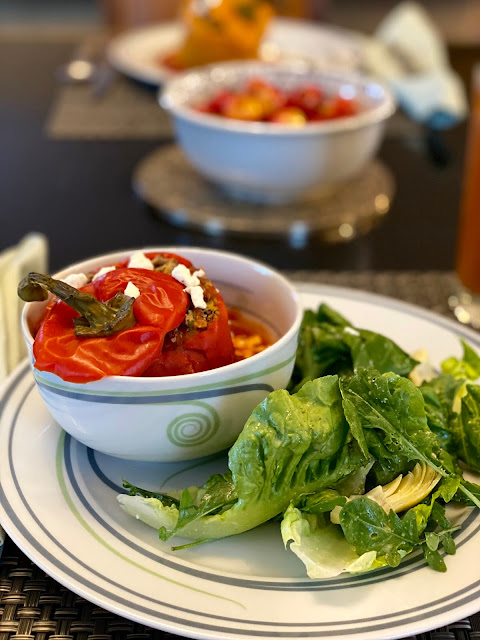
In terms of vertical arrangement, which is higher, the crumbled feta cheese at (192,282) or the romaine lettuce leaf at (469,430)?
the crumbled feta cheese at (192,282)

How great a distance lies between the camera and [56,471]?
818mm

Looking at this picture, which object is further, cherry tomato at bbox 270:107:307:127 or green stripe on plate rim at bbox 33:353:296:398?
cherry tomato at bbox 270:107:307:127

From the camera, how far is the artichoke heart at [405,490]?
2.47 ft

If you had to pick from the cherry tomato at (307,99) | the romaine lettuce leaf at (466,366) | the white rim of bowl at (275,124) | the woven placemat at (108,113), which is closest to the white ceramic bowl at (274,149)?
the white rim of bowl at (275,124)

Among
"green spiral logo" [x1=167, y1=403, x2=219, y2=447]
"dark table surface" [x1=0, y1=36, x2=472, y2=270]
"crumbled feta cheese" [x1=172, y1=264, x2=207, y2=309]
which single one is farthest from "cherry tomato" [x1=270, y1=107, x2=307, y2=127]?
"green spiral logo" [x1=167, y1=403, x2=219, y2=447]

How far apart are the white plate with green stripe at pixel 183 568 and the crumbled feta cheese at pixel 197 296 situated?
173 mm

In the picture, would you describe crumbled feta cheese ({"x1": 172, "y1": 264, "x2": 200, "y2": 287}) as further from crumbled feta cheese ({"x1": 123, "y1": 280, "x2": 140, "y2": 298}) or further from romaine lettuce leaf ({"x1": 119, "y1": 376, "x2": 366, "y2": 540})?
romaine lettuce leaf ({"x1": 119, "y1": 376, "x2": 366, "y2": 540})

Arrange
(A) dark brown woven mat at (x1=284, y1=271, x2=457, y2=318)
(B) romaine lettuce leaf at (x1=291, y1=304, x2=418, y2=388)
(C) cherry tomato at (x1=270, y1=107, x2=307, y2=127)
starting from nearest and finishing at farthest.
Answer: (B) romaine lettuce leaf at (x1=291, y1=304, x2=418, y2=388) → (A) dark brown woven mat at (x1=284, y1=271, x2=457, y2=318) → (C) cherry tomato at (x1=270, y1=107, x2=307, y2=127)

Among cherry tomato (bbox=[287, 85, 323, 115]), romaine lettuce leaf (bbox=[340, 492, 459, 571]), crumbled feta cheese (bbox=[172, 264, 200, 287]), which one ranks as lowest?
cherry tomato (bbox=[287, 85, 323, 115])

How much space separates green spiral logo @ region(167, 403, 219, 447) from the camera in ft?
2.55

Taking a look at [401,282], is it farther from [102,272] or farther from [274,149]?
[102,272]

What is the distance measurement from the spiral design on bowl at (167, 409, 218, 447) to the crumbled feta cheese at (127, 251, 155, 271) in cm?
18

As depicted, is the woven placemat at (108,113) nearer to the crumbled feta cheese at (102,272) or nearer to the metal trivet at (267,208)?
the metal trivet at (267,208)

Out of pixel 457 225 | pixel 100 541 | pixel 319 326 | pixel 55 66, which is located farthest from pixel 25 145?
pixel 100 541
